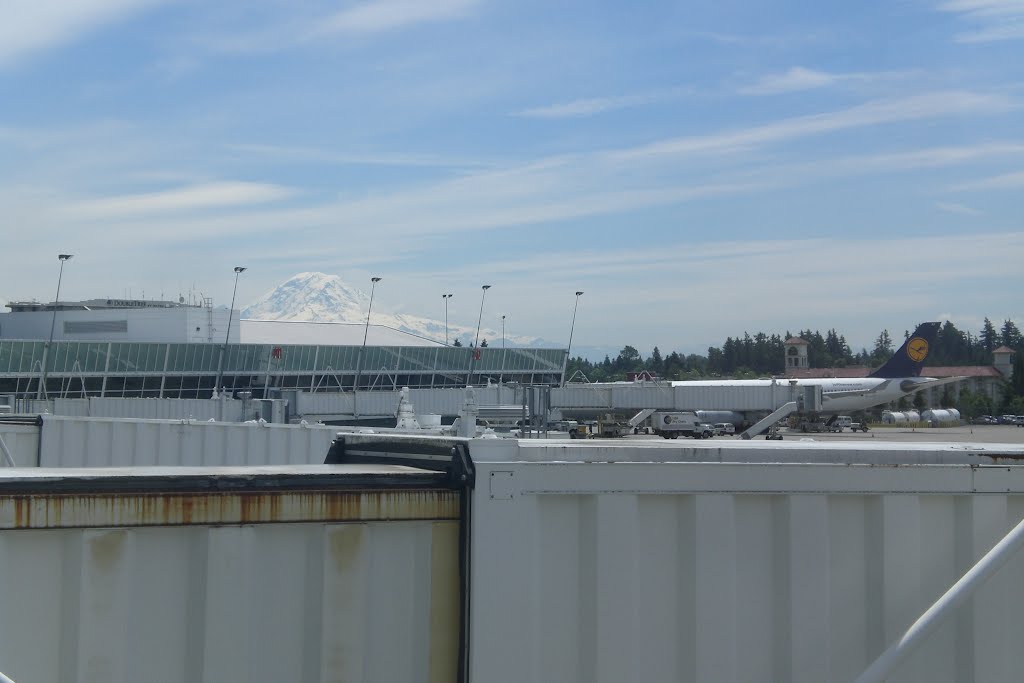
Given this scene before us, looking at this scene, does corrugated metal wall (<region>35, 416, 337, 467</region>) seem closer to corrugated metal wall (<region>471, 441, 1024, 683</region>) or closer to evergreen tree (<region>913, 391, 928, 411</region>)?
corrugated metal wall (<region>471, 441, 1024, 683</region>)

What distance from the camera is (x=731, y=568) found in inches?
192

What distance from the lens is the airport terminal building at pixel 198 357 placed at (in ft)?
211

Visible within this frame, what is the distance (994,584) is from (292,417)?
29576 mm

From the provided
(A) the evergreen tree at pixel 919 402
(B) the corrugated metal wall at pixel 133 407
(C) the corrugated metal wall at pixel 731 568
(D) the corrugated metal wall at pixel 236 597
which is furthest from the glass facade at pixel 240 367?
(C) the corrugated metal wall at pixel 731 568

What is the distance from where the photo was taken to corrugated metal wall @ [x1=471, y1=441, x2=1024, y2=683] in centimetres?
473

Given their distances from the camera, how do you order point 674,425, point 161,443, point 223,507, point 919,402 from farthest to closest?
1. point 919,402
2. point 674,425
3. point 161,443
4. point 223,507

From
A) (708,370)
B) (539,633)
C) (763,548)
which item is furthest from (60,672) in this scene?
(708,370)

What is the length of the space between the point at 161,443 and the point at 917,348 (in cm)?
6965

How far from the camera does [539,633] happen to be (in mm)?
4730

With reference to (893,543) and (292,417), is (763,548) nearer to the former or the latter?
(893,543)

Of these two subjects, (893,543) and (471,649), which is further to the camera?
(893,543)

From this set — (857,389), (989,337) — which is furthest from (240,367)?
(989,337)

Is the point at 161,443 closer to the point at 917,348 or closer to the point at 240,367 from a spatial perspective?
the point at 240,367

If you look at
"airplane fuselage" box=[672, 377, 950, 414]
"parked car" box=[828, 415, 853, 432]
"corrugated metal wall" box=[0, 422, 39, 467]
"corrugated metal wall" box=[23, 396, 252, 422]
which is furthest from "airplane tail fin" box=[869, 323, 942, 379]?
"corrugated metal wall" box=[0, 422, 39, 467]
